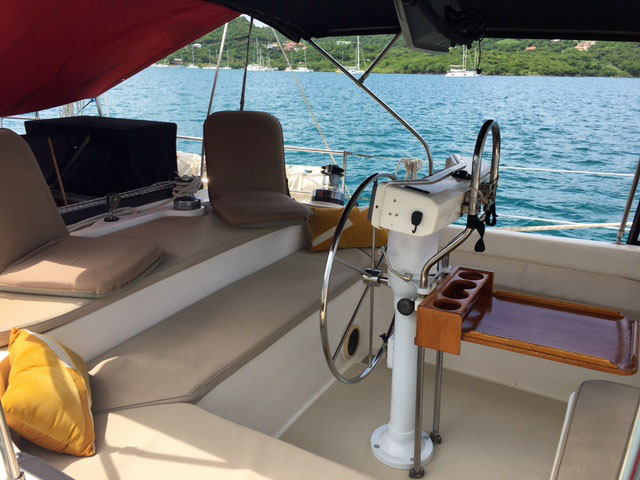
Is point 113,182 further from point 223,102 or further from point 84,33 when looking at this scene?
point 223,102

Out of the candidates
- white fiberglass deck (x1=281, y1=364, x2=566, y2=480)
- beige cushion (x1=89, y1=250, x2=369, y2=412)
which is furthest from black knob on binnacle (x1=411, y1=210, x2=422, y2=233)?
white fiberglass deck (x1=281, y1=364, x2=566, y2=480)

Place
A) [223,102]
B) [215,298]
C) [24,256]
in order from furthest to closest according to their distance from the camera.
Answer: [223,102]
[215,298]
[24,256]

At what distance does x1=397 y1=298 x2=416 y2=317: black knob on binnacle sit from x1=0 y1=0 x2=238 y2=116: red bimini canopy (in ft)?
5.24

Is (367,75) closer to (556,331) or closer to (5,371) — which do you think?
(556,331)

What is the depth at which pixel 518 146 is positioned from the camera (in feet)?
55.4

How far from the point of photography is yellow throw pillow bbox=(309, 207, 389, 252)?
2.70 metres

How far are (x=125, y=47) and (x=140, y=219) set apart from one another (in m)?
0.85

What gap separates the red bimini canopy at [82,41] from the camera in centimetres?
212

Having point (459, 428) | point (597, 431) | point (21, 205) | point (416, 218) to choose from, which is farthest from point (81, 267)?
point (597, 431)

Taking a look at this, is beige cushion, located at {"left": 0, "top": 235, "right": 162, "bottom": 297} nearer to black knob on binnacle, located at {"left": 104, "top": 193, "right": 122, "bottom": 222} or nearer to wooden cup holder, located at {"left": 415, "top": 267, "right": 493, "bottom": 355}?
black knob on binnacle, located at {"left": 104, "top": 193, "right": 122, "bottom": 222}

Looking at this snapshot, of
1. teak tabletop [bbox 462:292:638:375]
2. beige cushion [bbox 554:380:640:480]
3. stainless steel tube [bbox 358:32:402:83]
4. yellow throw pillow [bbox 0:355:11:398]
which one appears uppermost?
stainless steel tube [bbox 358:32:402:83]

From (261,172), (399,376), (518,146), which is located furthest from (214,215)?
(518,146)

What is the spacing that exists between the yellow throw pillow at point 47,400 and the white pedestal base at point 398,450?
91cm

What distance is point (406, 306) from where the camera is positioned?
1.57 meters
